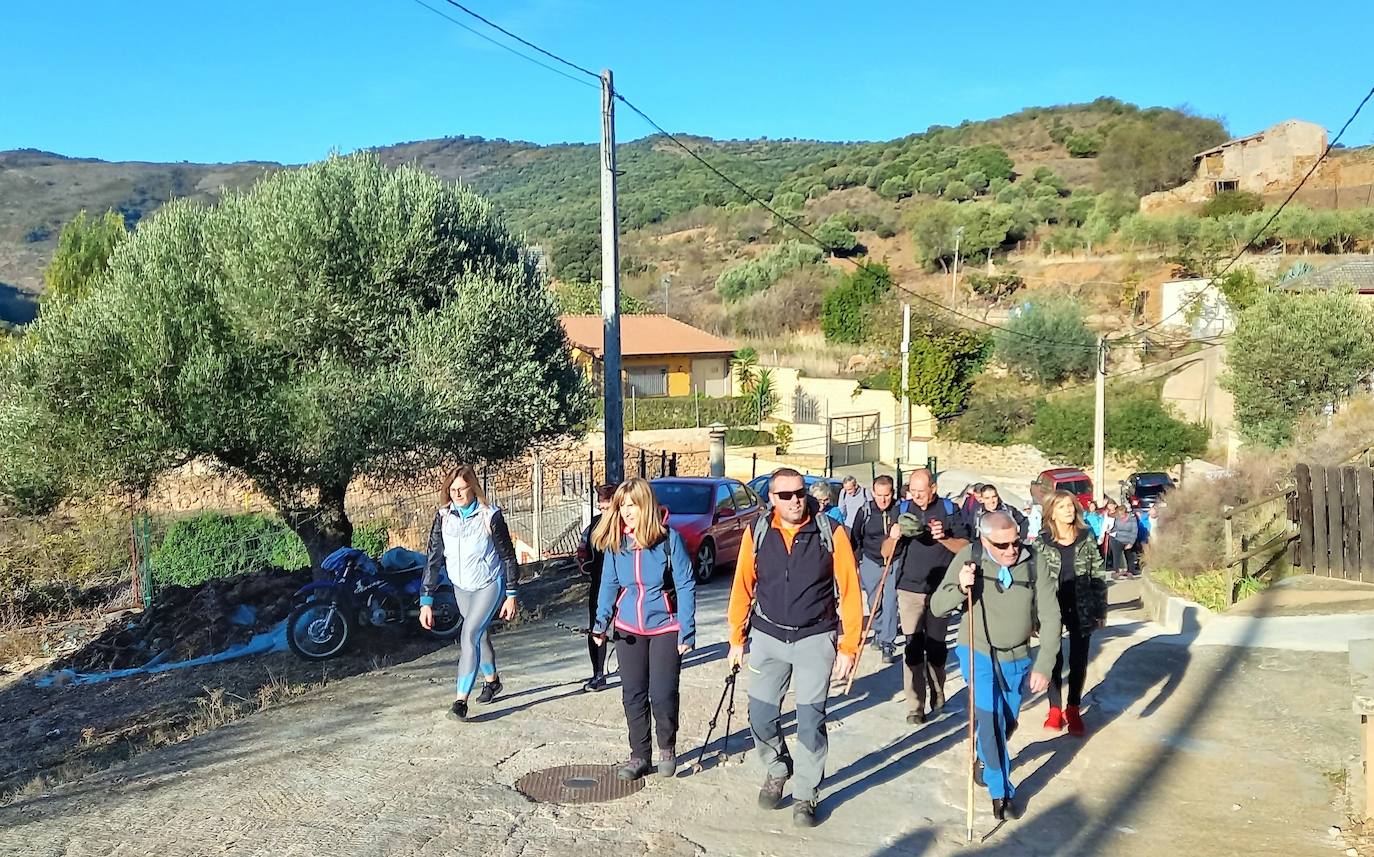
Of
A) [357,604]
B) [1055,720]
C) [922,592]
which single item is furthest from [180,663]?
[1055,720]

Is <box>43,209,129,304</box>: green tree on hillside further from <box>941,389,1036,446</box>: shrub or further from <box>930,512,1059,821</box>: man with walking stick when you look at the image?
<box>941,389,1036,446</box>: shrub

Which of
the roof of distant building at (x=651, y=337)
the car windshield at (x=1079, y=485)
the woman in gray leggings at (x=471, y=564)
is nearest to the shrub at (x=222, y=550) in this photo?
the woman in gray leggings at (x=471, y=564)

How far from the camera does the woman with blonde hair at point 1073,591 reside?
277 inches

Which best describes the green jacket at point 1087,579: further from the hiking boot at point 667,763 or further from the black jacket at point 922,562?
the hiking boot at point 667,763

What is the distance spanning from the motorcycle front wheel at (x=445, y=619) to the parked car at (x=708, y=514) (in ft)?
14.4

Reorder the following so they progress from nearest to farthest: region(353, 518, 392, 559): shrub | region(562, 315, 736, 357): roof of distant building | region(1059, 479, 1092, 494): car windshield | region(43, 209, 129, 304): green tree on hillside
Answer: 1. region(353, 518, 392, 559): shrub
2. region(1059, 479, 1092, 494): car windshield
3. region(43, 209, 129, 304): green tree on hillside
4. region(562, 315, 736, 357): roof of distant building

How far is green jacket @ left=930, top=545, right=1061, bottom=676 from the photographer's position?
5555 millimetres

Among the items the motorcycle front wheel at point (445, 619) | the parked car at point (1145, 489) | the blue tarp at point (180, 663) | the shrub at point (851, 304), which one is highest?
the shrub at point (851, 304)

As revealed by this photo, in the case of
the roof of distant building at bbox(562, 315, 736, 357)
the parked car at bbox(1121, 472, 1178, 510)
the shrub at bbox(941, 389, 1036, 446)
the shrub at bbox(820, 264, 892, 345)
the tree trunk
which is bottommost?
the parked car at bbox(1121, 472, 1178, 510)

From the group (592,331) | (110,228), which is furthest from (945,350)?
(110,228)

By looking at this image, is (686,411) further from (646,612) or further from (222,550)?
(646,612)

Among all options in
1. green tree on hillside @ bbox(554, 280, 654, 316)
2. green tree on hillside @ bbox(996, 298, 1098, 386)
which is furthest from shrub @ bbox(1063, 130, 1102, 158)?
green tree on hillside @ bbox(996, 298, 1098, 386)

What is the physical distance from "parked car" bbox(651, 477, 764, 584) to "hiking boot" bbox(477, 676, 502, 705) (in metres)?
7.53

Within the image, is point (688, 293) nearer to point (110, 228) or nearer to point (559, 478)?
point (110, 228)
